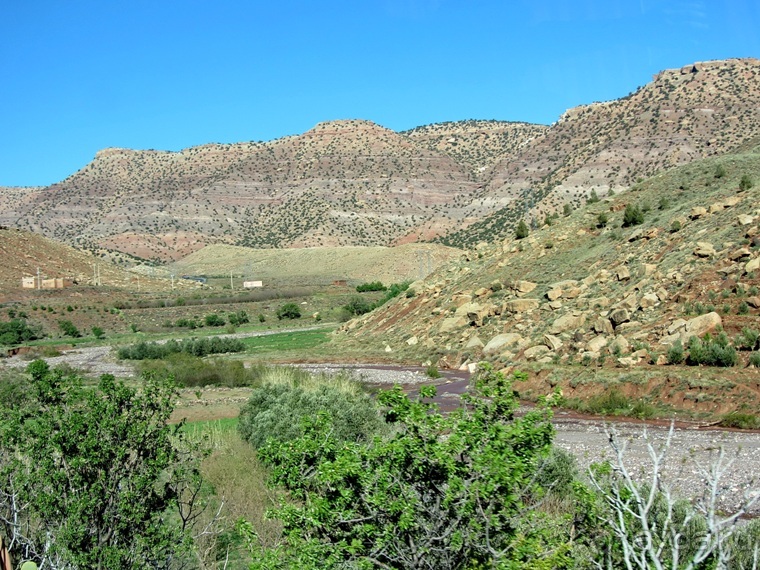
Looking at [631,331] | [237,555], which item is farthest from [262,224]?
[237,555]

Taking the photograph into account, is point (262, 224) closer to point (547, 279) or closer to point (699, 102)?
point (699, 102)

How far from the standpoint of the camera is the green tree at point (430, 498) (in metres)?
7.04

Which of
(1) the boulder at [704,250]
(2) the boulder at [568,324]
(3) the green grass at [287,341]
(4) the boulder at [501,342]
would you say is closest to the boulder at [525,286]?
(4) the boulder at [501,342]

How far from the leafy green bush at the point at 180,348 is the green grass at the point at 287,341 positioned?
1.40 metres

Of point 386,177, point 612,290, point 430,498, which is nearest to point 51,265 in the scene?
point 386,177

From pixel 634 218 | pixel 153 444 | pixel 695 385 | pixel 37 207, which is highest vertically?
pixel 37 207

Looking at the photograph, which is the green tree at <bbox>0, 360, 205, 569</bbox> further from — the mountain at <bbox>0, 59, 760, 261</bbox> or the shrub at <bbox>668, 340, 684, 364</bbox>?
the mountain at <bbox>0, 59, 760, 261</bbox>

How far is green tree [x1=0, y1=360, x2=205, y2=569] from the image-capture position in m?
9.53

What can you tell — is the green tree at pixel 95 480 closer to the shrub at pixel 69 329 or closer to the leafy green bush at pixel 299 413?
the leafy green bush at pixel 299 413

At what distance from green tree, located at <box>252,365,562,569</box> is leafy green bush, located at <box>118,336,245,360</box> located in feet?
162

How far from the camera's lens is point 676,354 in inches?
1190

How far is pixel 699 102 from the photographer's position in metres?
115

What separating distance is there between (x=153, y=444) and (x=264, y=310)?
79.6 m

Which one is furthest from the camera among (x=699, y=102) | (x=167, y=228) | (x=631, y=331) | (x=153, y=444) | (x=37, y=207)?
(x=37, y=207)
